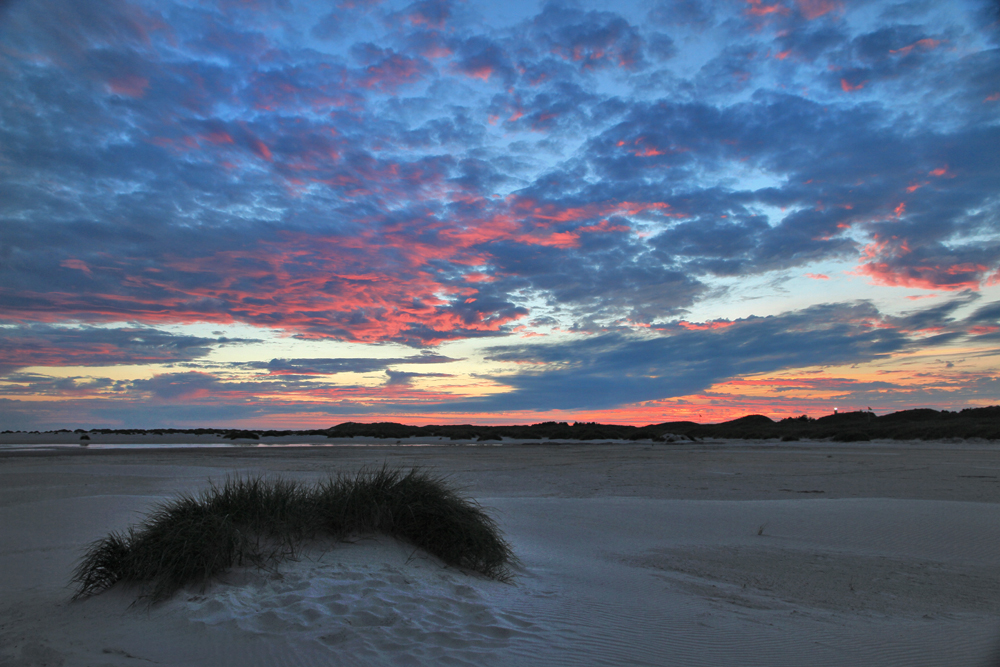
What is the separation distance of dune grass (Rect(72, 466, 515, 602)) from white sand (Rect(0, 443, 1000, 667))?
9.1 inches

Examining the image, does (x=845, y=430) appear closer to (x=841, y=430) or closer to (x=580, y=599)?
(x=841, y=430)

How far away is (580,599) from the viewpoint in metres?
5.39

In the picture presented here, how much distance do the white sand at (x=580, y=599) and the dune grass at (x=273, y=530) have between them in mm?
232

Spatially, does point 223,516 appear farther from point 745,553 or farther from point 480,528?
point 745,553

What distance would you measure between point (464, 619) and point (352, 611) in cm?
90

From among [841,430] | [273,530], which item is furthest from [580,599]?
[841,430]

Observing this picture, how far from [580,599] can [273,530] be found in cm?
310

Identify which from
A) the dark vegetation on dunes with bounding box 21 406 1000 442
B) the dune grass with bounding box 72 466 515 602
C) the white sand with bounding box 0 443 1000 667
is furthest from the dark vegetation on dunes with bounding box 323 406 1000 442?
the dune grass with bounding box 72 466 515 602

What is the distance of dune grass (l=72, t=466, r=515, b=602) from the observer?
16.4 ft

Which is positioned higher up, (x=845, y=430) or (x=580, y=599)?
(x=845, y=430)

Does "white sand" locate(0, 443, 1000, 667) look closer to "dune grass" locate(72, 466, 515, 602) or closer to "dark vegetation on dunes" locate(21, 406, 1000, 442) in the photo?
"dune grass" locate(72, 466, 515, 602)

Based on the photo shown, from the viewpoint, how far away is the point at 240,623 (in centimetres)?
425

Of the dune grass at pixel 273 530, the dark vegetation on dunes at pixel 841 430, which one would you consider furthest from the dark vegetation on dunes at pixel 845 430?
the dune grass at pixel 273 530

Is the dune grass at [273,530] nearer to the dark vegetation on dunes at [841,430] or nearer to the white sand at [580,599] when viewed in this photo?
the white sand at [580,599]
